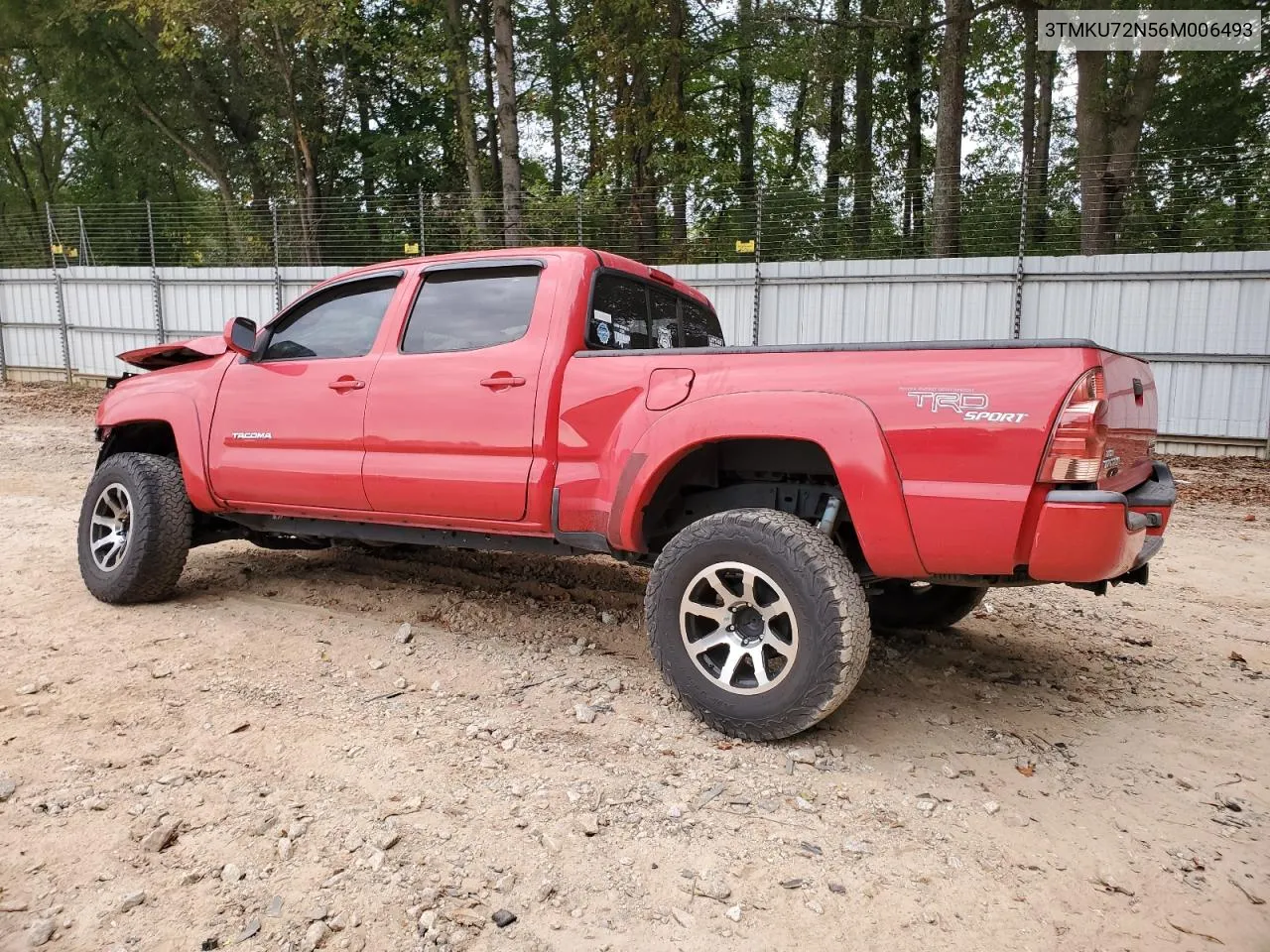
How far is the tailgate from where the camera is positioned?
2.69 metres

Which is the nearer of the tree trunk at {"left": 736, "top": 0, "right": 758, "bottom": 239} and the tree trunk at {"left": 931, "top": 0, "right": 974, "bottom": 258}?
the tree trunk at {"left": 931, "top": 0, "right": 974, "bottom": 258}

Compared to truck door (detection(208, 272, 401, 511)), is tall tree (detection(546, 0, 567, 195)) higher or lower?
higher

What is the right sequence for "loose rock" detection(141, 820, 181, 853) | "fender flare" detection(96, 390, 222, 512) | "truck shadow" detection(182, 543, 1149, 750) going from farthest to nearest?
"fender flare" detection(96, 390, 222, 512)
"truck shadow" detection(182, 543, 1149, 750)
"loose rock" detection(141, 820, 181, 853)

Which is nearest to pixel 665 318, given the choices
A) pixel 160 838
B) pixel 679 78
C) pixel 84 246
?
pixel 160 838

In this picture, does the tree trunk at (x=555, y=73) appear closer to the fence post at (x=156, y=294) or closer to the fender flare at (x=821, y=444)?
the fence post at (x=156, y=294)

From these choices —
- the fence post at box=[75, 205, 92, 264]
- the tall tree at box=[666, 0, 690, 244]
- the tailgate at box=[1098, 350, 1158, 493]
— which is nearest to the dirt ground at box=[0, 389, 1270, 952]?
the tailgate at box=[1098, 350, 1158, 493]

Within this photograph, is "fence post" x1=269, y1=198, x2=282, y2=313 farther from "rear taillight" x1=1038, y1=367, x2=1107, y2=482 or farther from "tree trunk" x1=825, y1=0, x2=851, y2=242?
"rear taillight" x1=1038, y1=367, x2=1107, y2=482

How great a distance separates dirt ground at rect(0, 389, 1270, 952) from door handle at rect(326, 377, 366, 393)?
3.88ft

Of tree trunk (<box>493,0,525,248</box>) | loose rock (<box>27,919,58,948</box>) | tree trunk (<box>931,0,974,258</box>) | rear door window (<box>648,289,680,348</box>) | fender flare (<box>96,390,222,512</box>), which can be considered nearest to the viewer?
loose rock (<box>27,919,58,948</box>)

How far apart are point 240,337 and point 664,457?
2564 mm

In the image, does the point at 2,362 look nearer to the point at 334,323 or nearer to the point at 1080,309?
the point at 334,323

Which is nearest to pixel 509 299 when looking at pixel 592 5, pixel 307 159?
pixel 592 5

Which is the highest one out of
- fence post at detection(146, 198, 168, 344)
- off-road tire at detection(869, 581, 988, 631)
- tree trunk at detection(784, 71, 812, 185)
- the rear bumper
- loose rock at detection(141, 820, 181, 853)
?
tree trunk at detection(784, 71, 812, 185)

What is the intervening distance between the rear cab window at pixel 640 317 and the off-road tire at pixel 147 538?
8.22 ft
